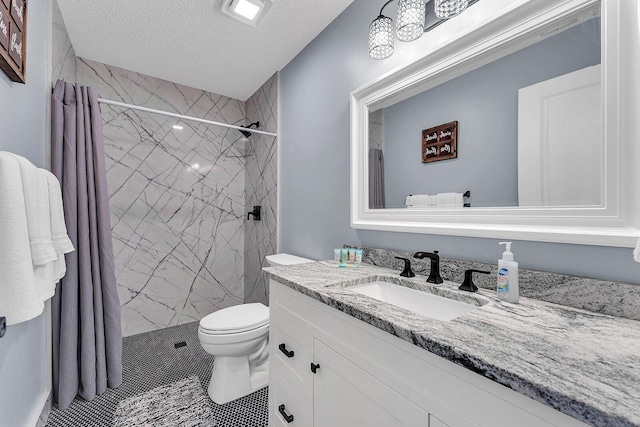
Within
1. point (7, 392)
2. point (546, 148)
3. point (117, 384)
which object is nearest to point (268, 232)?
point (117, 384)

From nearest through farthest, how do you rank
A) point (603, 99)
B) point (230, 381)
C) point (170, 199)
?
point (603, 99) → point (230, 381) → point (170, 199)

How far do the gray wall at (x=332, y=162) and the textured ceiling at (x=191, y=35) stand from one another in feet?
0.55

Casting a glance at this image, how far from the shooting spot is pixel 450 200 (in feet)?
3.94

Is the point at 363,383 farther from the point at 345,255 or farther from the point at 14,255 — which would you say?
the point at 14,255


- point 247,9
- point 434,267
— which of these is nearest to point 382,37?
point 247,9

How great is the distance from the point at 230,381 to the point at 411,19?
2170mm

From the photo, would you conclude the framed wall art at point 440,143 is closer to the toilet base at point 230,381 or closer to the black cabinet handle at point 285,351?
the black cabinet handle at point 285,351

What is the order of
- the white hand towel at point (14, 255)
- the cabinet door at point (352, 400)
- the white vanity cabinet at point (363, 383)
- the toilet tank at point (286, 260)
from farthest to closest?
the toilet tank at point (286, 260) → the white hand towel at point (14, 255) → the cabinet door at point (352, 400) → the white vanity cabinet at point (363, 383)

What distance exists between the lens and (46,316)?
1.59 metres

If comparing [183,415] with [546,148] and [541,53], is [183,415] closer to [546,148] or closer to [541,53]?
[546,148]

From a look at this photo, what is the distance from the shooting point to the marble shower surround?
74 cm

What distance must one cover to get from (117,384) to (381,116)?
7.88 ft

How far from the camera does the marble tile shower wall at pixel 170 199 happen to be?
8.16 feet

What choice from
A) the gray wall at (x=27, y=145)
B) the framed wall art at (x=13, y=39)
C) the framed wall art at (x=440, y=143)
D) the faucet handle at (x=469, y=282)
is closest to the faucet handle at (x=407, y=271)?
the faucet handle at (x=469, y=282)
